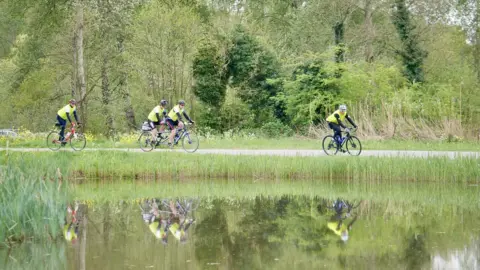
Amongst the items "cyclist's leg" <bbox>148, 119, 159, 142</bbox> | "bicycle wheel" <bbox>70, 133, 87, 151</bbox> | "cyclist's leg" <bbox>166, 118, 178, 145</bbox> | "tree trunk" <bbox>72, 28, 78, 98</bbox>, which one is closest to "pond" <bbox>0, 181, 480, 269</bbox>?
"cyclist's leg" <bbox>166, 118, 178, 145</bbox>

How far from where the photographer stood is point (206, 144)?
26.9m

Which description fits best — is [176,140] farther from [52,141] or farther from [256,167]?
[52,141]

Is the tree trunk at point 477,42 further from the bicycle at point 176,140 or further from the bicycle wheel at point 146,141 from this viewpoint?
the bicycle wheel at point 146,141

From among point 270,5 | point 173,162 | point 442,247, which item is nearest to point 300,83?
point 173,162

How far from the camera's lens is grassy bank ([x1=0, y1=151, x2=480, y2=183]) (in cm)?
1820

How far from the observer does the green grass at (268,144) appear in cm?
2430

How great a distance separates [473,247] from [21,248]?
677 centimetres

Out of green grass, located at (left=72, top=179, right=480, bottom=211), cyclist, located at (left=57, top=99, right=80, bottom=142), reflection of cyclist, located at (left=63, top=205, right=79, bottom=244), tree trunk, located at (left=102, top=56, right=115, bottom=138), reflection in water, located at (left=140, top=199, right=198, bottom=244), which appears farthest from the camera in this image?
tree trunk, located at (left=102, top=56, right=115, bottom=138)

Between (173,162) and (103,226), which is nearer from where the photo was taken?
(103,226)

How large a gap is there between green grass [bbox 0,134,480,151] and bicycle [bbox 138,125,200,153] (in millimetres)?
2211

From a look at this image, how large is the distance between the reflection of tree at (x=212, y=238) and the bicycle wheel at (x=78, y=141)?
10423 mm

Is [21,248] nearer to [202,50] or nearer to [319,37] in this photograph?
[202,50]

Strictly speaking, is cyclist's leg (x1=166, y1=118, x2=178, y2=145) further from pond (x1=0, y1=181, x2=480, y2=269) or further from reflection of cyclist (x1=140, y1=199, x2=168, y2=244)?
reflection of cyclist (x1=140, y1=199, x2=168, y2=244)

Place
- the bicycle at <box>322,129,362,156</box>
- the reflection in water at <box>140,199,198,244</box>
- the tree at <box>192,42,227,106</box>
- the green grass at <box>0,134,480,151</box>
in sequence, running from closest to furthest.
Result: the reflection in water at <box>140,199,198,244</box>, the bicycle at <box>322,129,362,156</box>, the green grass at <box>0,134,480,151</box>, the tree at <box>192,42,227,106</box>
